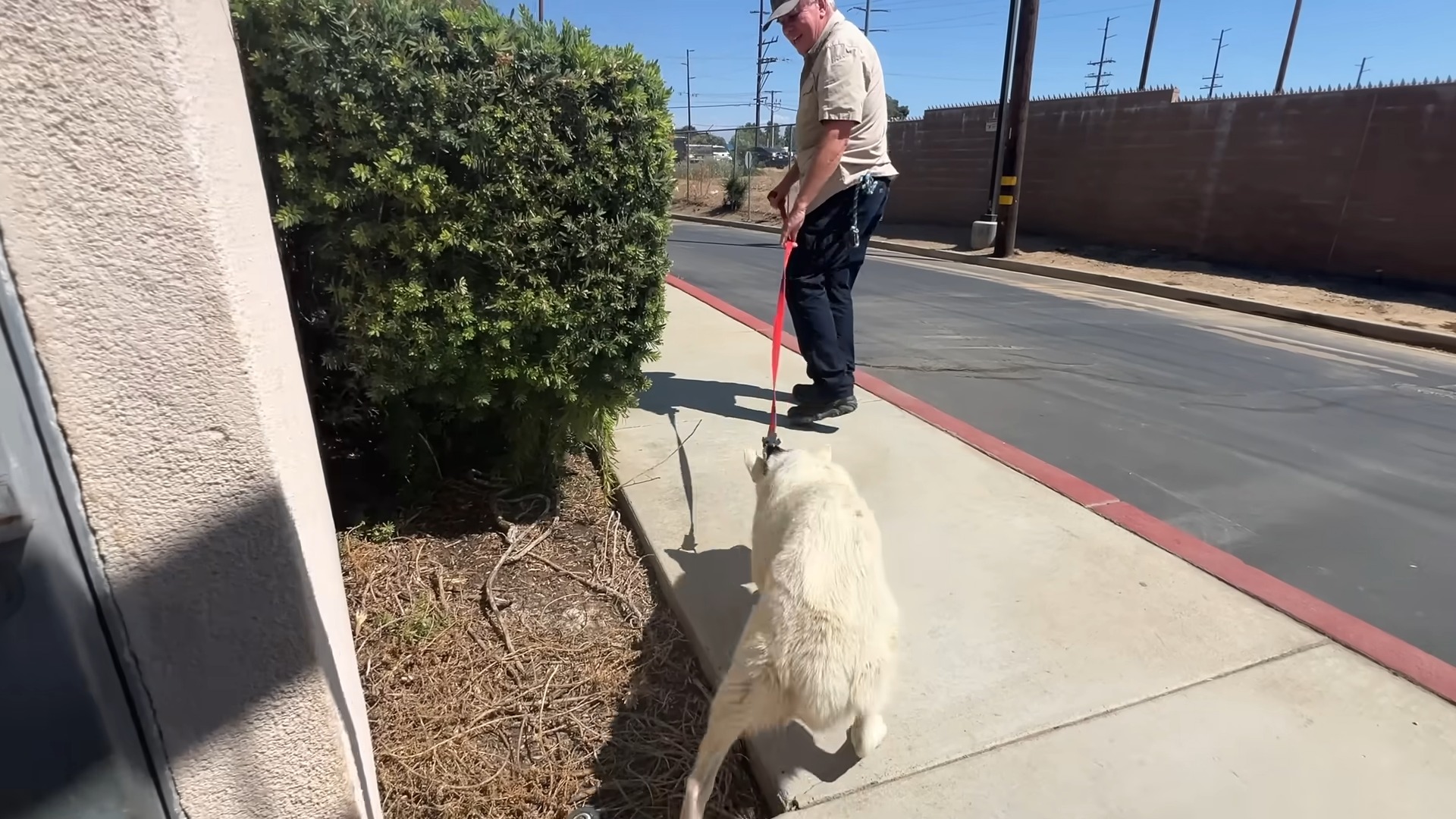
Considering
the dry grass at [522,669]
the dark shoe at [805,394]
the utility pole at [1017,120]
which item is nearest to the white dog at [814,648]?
the dry grass at [522,669]

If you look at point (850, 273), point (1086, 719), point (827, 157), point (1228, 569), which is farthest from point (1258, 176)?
point (1086, 719)

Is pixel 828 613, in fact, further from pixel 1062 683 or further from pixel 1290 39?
pixel 1290 39

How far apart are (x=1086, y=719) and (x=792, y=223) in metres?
2.57

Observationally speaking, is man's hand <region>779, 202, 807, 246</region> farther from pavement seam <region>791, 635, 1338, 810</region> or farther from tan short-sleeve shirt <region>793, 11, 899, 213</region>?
pavement seam <region>791, 635, 1338, 810</region>

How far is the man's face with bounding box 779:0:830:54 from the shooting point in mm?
3695

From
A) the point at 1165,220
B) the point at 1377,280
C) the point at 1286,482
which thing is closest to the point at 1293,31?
the point at 1165,220

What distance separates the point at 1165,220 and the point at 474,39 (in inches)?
610

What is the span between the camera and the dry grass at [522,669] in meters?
2.15

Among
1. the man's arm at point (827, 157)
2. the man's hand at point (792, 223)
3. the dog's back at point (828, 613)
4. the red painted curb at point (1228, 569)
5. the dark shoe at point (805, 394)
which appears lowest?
the red painted curb at point (1228, 569)

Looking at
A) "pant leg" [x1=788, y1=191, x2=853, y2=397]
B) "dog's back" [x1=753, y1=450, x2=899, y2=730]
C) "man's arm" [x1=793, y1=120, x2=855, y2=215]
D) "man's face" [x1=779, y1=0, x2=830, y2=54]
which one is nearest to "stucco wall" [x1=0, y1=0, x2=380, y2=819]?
"dog's back" [x1=753, y1=450, x2=899, y2=730]

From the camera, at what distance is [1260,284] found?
466 inches

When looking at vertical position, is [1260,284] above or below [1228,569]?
below

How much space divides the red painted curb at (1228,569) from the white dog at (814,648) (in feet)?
5.25

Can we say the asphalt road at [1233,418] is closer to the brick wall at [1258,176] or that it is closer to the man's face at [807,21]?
the man's face at [807,21]
